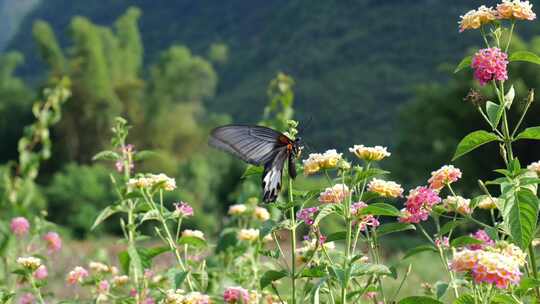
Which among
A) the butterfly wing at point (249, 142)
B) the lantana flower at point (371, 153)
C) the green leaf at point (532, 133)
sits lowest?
the lantana flower at point (371, 153)

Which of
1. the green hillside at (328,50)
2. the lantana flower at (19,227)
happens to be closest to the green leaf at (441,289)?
the lantana flower at (19,227)

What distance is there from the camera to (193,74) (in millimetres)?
24531

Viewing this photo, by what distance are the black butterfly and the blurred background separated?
36.3 feet

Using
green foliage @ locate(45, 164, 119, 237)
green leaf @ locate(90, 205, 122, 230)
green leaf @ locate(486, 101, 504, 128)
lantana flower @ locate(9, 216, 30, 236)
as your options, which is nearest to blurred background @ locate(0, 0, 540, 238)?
green foliage @ locate(45, 164, 119, 237)

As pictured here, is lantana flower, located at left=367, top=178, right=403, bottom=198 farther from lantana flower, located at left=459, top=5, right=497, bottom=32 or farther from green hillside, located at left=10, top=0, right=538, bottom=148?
green hillside, located at left=10, top=0, right=538, bottom=148

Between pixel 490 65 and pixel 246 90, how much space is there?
3013 cm

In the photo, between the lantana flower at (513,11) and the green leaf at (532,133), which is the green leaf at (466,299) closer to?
the green leaf at (532,133)

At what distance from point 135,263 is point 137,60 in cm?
2414

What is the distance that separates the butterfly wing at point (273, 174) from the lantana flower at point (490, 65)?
0.41 m

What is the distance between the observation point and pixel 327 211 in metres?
1.20

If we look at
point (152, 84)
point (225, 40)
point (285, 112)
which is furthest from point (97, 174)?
point (225, 40)

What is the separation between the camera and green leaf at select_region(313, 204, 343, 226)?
117cm

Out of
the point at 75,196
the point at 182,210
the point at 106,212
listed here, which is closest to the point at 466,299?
the point at 182,210

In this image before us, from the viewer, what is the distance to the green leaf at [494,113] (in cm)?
120
